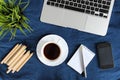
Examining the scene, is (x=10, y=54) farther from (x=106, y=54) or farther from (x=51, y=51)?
(x=106, y=54)

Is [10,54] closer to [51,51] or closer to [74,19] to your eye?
[51,51]

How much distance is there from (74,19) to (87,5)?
62 millimetres

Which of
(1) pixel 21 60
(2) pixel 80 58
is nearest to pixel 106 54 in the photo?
(2) pixel 80 58

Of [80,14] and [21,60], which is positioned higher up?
[80,14]

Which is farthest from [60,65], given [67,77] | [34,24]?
[34,24]

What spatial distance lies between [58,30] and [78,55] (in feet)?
0.35

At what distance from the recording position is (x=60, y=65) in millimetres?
1124

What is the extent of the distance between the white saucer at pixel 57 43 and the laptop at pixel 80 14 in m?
0.05

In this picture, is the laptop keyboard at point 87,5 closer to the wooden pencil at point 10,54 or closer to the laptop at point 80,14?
the laptop at point 80,14

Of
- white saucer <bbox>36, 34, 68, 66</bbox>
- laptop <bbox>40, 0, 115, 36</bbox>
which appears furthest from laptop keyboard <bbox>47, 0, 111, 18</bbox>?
white saucer <bbox>36, 34, 68, 66</bbox>

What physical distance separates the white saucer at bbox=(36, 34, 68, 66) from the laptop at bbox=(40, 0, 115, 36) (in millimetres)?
49

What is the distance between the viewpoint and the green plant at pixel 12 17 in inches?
43.0

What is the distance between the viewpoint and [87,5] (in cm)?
110

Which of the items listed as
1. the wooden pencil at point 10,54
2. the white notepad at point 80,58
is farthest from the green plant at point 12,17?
the white notepad at point 80,58
